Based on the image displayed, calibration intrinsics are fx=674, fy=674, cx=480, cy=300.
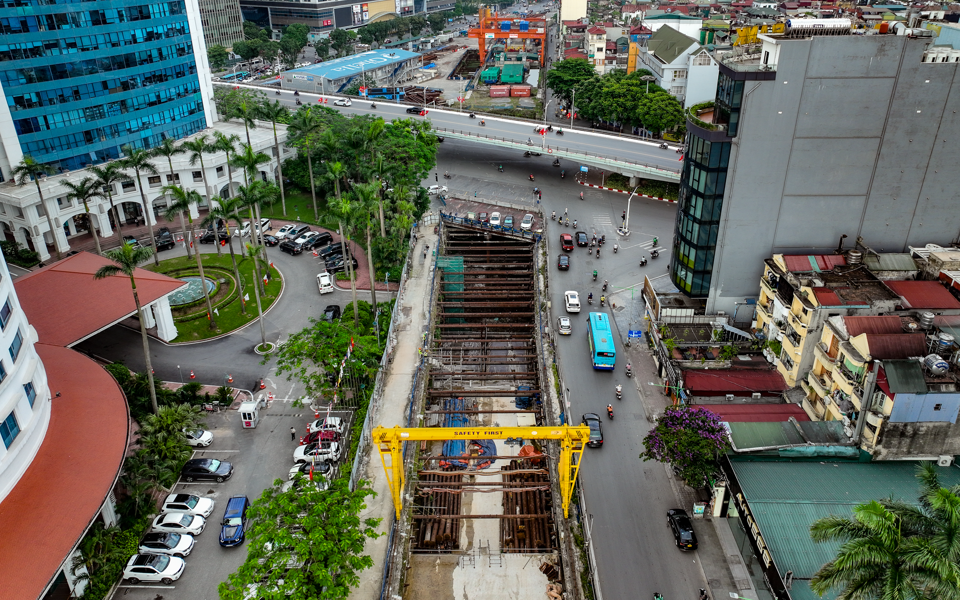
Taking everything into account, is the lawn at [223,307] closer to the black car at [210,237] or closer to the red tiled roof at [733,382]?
the black car at [210,237]

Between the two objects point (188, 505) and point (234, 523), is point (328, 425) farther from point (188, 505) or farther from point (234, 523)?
point (188, 505)

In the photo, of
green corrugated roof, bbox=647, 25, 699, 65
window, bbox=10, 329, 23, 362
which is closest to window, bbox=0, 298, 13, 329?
window, bbox=10, 329, 23, 362

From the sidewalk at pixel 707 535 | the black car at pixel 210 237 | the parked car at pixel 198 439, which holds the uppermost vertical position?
the black car at pixel 210 237

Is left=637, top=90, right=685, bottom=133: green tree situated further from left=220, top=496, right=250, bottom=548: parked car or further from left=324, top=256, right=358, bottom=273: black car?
left=220, top=496, right=250, bottom=548: parked car

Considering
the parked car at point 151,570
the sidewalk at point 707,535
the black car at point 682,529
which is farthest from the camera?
the black car at point 682,529

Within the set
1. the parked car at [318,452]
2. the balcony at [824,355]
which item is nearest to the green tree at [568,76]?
the balcony at [824,355]

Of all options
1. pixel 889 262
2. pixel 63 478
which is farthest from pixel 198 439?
pixel 889 262

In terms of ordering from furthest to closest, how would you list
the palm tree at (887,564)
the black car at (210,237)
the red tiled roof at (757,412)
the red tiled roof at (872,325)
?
the black car at (210,237), the red tiled roof at (757,412), the red tiled roof at (872,325), the palm tree at (887,564)
